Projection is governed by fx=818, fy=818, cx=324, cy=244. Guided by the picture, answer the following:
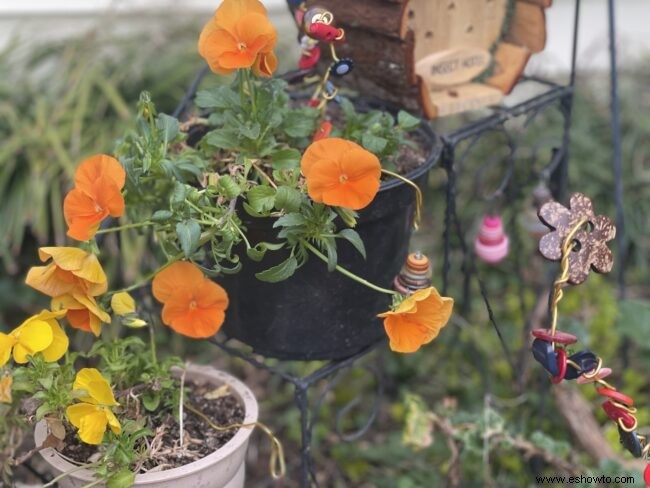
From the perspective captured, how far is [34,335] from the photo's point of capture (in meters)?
1.06

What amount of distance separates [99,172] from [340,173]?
1.01ft

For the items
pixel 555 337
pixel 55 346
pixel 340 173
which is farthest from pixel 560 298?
pixel 55 346

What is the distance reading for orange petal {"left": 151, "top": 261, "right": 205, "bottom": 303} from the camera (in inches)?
44.4

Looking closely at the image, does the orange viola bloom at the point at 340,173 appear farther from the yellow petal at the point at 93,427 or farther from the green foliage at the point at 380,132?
the yellow petal at the point at 93,427

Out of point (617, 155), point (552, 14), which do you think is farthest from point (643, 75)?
point (617, 155)

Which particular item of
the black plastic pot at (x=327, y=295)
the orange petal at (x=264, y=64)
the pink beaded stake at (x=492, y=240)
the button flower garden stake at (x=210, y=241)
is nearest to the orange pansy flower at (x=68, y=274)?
the button flower garden stake at (x=210, y=241)

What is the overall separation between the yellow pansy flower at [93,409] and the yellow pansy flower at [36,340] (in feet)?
0.21

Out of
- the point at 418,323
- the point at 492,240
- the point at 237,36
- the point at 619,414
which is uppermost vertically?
the point at 237,36

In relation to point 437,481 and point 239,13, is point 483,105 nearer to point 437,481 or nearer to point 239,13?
point 239,13

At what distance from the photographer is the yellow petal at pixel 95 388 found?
104 cm

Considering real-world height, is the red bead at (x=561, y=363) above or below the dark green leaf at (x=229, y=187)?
below

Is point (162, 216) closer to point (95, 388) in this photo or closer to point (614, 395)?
point (95, 388)

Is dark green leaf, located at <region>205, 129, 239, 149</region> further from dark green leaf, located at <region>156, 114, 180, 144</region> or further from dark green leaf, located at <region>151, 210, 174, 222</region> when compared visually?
dark green leaf, located at <region>151, 210, 174, 222</region>

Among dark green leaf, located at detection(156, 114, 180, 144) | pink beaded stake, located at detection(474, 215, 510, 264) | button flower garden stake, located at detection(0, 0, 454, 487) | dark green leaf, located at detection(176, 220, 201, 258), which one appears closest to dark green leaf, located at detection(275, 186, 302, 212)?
button flower garden stake, located at detection(0, 0, 454, 487)
